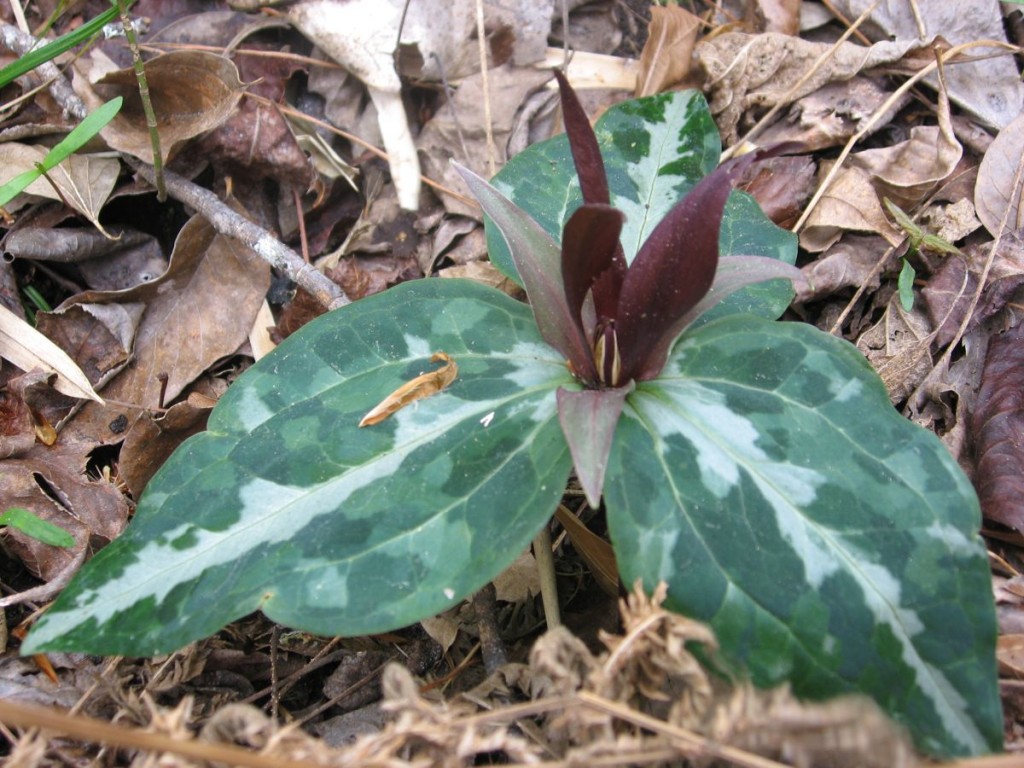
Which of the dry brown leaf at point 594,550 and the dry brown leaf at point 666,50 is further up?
the dry brown leaf at point 666,50

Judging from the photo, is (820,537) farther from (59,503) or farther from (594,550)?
(59,503)

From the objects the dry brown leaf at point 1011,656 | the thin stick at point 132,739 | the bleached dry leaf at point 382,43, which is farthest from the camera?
the bleached dry leaf at point 382,43

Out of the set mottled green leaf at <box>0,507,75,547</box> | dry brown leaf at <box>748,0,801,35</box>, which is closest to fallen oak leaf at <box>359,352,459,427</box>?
mottled green leaf at <box>0,507,75,547</box>

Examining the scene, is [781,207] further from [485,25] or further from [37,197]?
[37,197]

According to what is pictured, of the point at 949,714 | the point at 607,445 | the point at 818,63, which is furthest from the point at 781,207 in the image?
the point at 949,714

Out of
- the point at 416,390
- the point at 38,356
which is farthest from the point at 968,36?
the point at 38,356

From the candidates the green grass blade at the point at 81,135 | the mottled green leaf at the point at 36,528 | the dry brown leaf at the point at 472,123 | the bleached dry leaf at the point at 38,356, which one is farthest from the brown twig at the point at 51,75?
the mottled green leaf at the point at 36,528

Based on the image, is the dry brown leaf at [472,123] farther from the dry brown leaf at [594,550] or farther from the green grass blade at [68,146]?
the dry brown leaf at [594,550]
